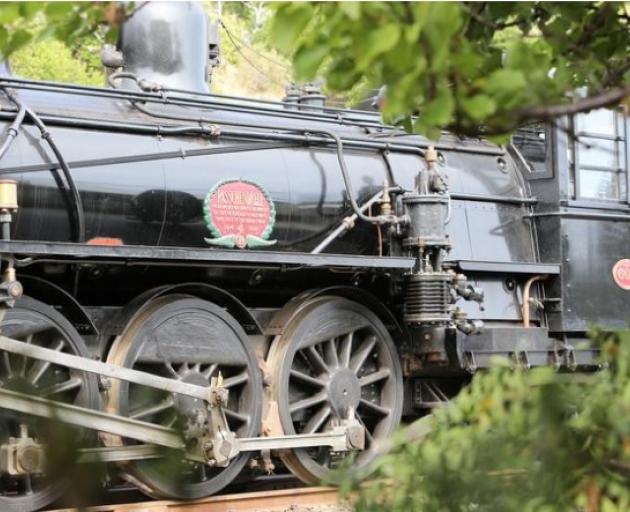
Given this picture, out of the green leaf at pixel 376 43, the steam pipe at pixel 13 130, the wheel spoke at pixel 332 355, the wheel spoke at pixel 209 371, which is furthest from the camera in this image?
the wheel spoke at pixel 332 355

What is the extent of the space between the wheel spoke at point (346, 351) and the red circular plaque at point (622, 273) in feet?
7.53

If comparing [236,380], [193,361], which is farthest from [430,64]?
[236,380]

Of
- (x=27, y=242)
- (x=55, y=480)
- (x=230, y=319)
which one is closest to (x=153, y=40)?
(x=230, y=319)

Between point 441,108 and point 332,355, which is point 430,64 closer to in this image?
point 441,108

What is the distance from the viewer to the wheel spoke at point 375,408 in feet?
23.8

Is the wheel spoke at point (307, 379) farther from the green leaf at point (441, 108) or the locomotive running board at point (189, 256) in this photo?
the green leaf at point (441, 108)

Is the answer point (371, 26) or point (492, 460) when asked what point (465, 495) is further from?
point (371, 26)

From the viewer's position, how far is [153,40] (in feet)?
26.5

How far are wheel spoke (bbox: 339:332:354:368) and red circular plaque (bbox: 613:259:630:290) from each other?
7.53 feet

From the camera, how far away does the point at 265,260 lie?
6449mm

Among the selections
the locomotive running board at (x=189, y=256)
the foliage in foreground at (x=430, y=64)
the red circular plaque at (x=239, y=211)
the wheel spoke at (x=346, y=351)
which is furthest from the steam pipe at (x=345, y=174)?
the foliage in foreground at (x=430, y=64)

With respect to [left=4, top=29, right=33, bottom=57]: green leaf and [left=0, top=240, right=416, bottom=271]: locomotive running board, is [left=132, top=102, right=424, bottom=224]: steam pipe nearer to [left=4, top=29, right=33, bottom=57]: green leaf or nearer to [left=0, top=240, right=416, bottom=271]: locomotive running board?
[left=0, top=240, right=416, bottom=271]: locomotive running board

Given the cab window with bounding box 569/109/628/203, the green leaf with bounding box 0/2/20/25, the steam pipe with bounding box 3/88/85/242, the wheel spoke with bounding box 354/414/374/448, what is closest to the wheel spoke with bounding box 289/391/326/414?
the wheel spoke with bounding box 354/414/374/448

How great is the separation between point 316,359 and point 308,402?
10.8 inches
